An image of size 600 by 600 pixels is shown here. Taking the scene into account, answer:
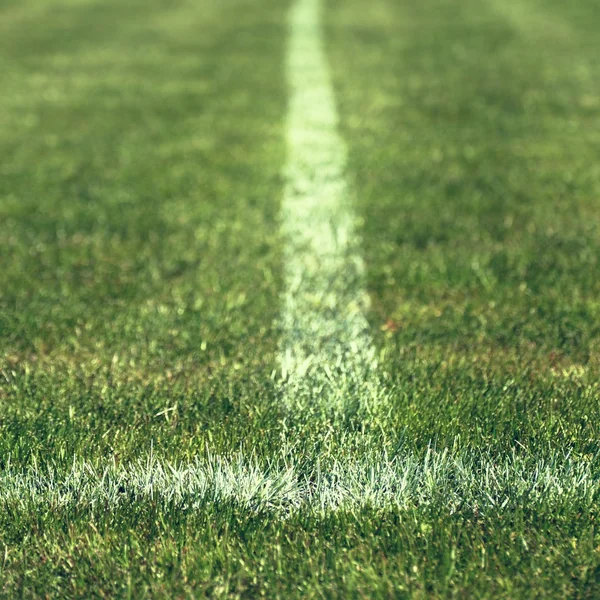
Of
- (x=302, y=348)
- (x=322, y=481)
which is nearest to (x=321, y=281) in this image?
(x=302, y=348)

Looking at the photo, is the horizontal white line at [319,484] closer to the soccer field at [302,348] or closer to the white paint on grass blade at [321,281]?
the soccer field at [302,348]

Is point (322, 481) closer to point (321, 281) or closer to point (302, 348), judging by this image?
point (302, 348)

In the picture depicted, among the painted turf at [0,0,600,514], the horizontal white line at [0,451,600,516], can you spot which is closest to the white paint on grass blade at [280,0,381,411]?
the painted turf at [0,0,600,514]

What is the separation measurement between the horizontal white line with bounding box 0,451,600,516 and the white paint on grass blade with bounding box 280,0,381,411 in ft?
0.92

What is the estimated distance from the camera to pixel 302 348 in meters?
2.30

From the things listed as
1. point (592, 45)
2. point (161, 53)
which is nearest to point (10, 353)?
point (161, 53)

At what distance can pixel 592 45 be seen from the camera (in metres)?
6.96

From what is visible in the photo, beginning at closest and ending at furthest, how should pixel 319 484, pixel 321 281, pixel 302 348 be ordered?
1. pixel 319 484
2. pixel 302 348
3. pixel 321 281

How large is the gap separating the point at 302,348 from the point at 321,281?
0.48 m

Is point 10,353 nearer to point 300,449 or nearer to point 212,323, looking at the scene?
point 212,323

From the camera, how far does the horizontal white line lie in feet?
5.43

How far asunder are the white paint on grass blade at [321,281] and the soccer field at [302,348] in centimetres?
1

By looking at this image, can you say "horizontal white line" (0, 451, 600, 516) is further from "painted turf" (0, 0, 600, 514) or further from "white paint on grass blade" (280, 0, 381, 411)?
"white paint on grass blade" (280, 0, 381, 411)

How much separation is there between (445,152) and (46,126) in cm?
232
